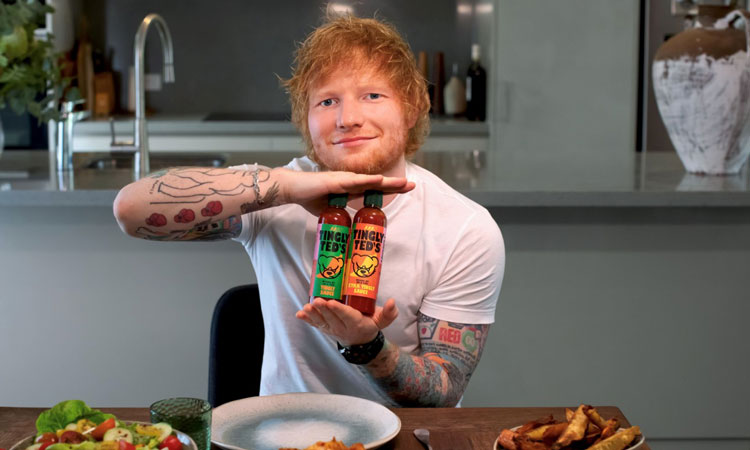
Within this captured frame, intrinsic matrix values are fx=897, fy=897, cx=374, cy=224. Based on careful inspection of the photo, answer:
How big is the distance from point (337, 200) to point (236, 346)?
45cm

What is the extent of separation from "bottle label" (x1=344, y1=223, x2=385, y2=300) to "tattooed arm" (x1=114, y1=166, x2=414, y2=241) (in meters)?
0.18

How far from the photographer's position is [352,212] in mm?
1423

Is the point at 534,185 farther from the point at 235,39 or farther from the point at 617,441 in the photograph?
the point at 235,39

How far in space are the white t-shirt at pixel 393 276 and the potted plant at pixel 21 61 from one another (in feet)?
4.06

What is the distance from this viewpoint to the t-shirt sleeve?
1372 mm

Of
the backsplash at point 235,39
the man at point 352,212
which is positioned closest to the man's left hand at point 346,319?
the man at point 352,212

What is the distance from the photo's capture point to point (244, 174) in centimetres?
131

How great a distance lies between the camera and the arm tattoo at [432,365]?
4.09 feet

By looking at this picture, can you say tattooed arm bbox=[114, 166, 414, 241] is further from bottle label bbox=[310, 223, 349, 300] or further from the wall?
the wall

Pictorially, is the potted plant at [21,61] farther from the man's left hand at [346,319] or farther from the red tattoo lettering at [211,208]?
the man's left hand at [346,319]

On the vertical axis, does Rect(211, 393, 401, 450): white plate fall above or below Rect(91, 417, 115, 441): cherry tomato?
below

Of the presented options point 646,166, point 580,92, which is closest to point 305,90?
point 646,166

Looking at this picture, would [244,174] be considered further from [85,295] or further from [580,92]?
[580,92]

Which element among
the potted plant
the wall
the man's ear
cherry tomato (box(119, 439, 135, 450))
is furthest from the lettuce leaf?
the wall
